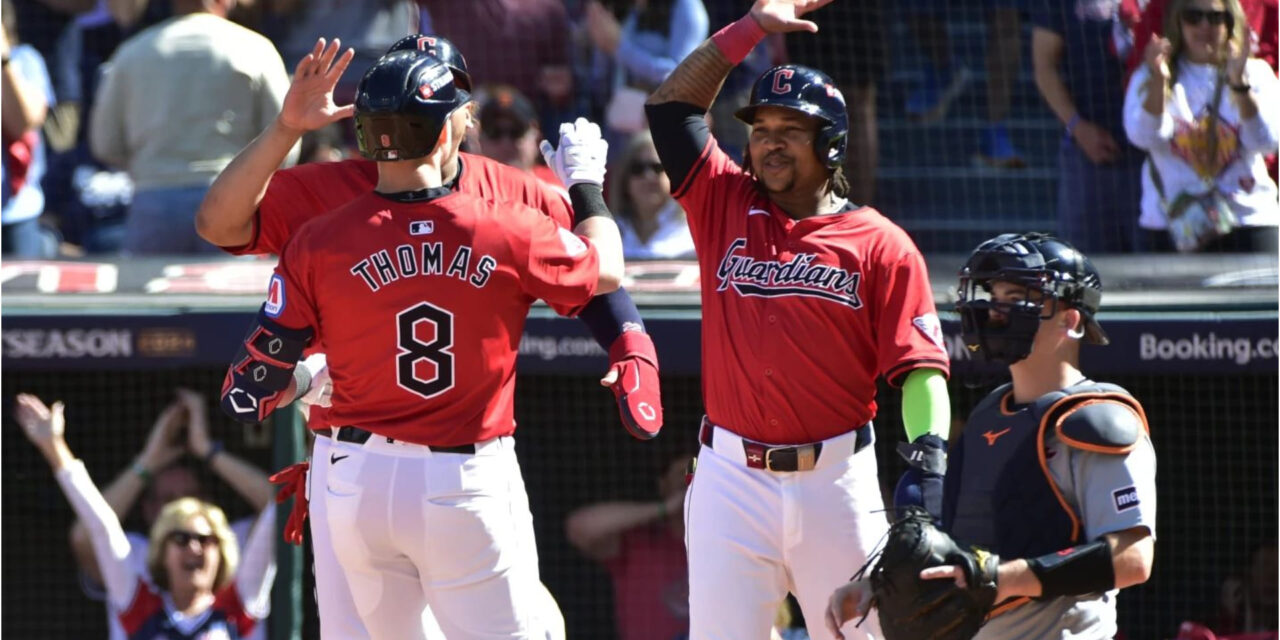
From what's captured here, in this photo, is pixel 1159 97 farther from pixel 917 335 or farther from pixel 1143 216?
pixel 917 335

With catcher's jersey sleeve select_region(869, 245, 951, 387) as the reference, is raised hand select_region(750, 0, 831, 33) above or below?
above

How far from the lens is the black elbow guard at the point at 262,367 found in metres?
3.20

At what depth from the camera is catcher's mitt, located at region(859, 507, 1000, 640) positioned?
2.61 meters

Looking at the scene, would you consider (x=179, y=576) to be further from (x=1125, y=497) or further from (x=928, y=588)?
(x=1125, y=497)

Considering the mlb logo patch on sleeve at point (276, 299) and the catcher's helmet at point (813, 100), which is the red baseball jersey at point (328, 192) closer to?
the mlb logo patch on sleeve at point (276, 299)

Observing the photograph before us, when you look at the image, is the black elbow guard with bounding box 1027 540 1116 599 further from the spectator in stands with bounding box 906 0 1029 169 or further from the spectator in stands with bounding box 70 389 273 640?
the spectator in stands with bounding box 906 0 1029 169

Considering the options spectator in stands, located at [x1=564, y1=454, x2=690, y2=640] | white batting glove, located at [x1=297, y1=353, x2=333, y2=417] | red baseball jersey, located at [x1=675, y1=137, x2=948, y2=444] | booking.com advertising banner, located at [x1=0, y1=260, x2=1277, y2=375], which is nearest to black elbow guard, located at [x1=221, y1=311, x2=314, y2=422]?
white batting glove, located at [x1=297, y1=353, x2=333, y2=417]

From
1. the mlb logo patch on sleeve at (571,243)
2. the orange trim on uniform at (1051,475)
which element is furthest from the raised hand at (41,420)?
the orange trim on uniform at (1051,475)

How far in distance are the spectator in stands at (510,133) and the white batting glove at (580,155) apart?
244 cm

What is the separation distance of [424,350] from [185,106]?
3.07m

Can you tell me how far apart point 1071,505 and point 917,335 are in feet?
2.94

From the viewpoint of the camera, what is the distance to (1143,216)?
6.02 meters

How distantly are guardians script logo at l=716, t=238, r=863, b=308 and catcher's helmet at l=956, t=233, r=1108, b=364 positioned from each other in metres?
0.66

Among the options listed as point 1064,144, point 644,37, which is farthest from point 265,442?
point 1064,144
